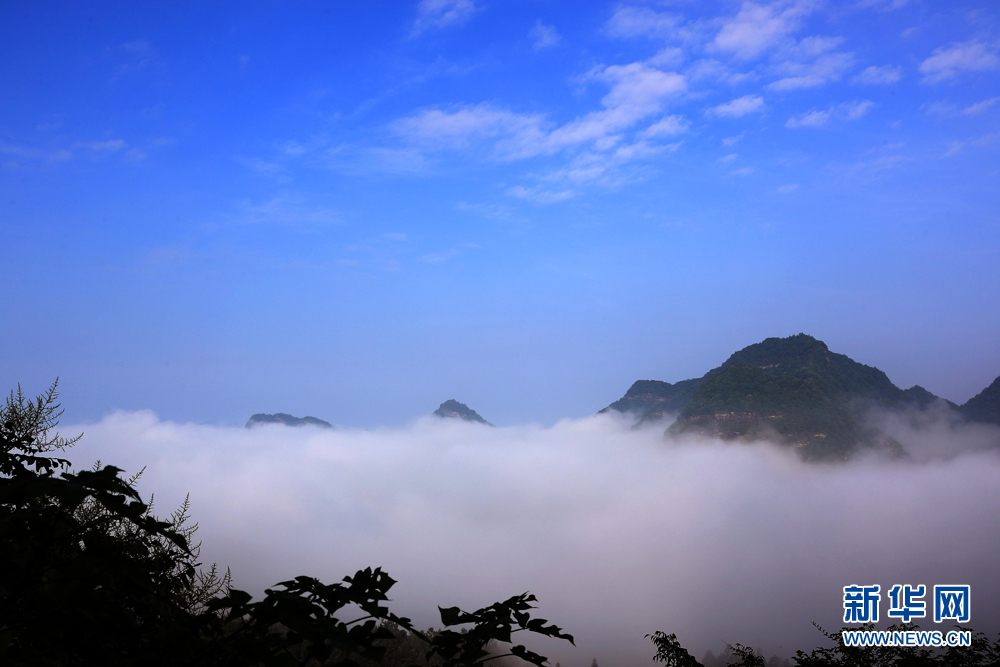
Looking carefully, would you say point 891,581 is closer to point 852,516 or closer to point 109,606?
point 852,516

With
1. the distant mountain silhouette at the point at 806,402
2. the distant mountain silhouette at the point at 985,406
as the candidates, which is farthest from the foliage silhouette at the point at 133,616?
the distant mountain silhouette at the point at 985,406

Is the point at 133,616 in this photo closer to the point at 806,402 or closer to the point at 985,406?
the point at 806,402

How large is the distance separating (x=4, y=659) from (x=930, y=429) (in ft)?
735

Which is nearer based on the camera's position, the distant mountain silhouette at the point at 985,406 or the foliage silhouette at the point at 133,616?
the foliage silhouette at the point at 133,616

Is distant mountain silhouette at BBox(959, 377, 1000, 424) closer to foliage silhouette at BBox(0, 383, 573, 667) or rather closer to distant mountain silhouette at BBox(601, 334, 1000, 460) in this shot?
distant mountain silhouette at BBox(601, 334, 1000, 460)

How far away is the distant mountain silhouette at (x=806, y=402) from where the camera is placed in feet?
519

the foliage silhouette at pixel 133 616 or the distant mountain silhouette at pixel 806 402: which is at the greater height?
the distant mountain silhouette at pixel 806 402

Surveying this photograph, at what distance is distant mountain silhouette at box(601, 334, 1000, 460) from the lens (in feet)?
519

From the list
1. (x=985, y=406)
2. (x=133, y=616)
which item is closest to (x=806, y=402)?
(x=985, y=406)

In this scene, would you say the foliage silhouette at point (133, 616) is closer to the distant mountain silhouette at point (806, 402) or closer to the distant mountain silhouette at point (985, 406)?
the distant mountain silhouette at point (806, 402)

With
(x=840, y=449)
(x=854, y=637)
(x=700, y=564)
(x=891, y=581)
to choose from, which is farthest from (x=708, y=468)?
(x=854, y=637)

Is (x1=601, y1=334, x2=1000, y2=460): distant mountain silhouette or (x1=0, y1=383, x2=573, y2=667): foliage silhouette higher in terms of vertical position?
(x1=601, y1=334, x2=1000, y2=460): distant mountain silhouette

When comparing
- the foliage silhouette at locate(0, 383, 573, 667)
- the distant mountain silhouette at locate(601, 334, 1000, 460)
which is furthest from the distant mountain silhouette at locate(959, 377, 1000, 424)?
the foliage silhouette at locate(0, 383, 573, 667)

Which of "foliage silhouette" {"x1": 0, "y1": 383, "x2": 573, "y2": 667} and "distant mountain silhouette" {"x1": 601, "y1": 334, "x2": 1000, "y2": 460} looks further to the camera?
"distant mountain silhouette" {"x1": 601, "y1": 334, "x2": 1000, "y2": 460}
